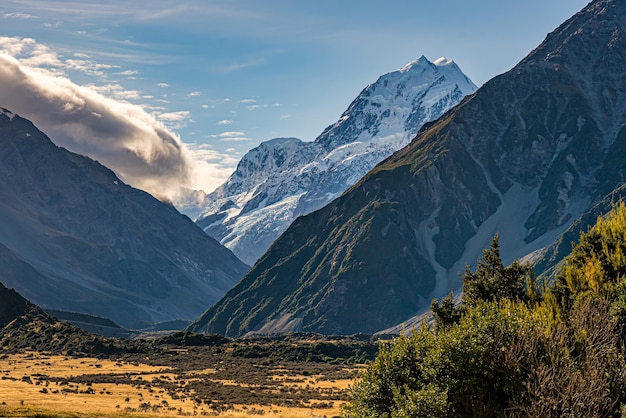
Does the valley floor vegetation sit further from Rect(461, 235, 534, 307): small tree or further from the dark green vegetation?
the dark green vegetation

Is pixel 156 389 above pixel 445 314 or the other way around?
above

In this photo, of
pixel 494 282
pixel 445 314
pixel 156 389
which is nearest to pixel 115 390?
pixel 156 389

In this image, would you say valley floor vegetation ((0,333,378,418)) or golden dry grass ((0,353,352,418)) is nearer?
golden dry grass ((0,353,352,418))

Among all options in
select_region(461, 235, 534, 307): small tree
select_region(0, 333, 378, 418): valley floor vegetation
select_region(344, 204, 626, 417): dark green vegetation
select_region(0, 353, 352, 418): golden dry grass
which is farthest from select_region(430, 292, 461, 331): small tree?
select_region(0, 333, 378, 418): valley floor vegetation

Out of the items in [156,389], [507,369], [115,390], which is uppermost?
[115,390]

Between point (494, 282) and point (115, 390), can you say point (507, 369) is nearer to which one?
point (494, 282)

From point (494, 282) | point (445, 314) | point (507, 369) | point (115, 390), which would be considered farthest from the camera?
point (115, 390)

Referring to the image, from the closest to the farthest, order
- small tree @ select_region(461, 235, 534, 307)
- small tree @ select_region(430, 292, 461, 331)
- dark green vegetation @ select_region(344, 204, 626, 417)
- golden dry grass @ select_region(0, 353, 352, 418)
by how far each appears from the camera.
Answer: dark green vegetation @ select_region(344, 204, 626, 417)
small tree @ select_region(430, 292, 461, 331)
small tree @ select_region(461, 235, 534, 307)
golden dry grass @ select_region(0, 353, 352, 418)

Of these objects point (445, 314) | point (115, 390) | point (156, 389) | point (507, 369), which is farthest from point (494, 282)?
point (156, 389)

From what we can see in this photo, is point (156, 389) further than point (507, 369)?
Yes

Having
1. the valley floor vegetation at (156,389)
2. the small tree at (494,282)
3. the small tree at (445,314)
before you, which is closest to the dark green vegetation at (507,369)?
the small tree at (445,314)

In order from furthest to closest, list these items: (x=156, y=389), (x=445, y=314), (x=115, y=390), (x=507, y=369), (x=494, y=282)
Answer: (x=156, y=389) < (x=115, y=390) < (x=494, y=282) < (x=445, y=314) < (x=507, y=369)

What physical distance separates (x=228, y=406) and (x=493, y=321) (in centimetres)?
6718

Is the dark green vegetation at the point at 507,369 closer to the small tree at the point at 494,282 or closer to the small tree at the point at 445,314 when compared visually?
the small tree at the point at 445,314
